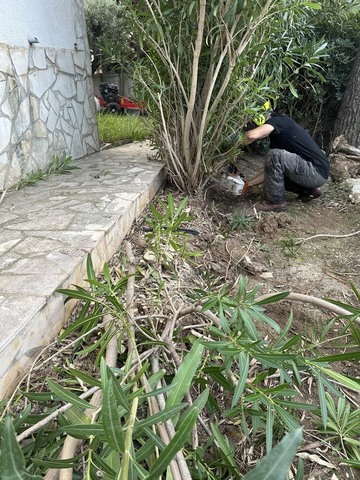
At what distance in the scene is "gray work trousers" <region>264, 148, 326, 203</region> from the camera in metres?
4.02

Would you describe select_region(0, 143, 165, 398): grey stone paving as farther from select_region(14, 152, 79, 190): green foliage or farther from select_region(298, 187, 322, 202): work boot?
select_region(298, 187, 322, 202): work boot

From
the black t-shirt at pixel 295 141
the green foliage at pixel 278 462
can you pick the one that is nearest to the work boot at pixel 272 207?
the black t-shirt at pixel 295 141

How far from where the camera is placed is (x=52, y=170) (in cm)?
398

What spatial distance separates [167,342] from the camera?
1.33 m

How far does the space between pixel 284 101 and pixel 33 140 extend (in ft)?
12.7

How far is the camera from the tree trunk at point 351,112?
17.3 ft

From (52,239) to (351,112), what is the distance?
5.00 meters

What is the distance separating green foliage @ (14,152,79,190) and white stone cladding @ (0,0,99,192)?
0.05 metres

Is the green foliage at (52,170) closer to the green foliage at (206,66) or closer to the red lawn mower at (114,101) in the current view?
the green foliage at (206,66)

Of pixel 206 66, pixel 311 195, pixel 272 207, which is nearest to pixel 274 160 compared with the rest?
pixel 272 207

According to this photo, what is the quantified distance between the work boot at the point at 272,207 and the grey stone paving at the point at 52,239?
1152 millimetres

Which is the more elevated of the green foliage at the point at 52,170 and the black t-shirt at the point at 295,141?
the black t-shirt at the point at 295,141

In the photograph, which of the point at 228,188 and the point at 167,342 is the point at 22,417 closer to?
the point at 167,342

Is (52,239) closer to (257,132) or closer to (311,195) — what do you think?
(257,132)
